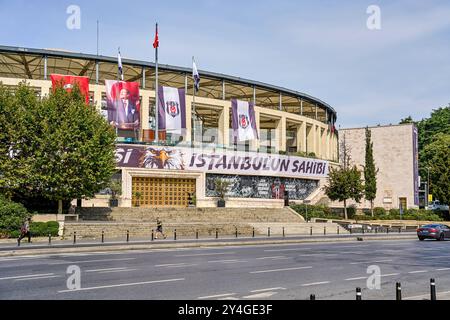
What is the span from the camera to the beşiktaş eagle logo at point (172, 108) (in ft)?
178

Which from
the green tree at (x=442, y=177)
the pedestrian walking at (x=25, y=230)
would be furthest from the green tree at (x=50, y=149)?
the green tree at (x=442, y=177)

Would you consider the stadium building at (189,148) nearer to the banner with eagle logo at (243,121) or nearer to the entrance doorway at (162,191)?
the entrance doorway at (162,191)

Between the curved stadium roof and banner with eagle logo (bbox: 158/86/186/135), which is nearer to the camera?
the curved stadium roof

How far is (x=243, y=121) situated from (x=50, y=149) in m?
26.1

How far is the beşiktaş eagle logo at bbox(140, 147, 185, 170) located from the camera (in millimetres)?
52594

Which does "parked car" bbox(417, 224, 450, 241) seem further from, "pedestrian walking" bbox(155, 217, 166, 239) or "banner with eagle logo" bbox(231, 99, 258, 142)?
"banner with eagle logo" bbox(231, 99, 258, 142)

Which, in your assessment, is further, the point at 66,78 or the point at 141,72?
the point at 141,72

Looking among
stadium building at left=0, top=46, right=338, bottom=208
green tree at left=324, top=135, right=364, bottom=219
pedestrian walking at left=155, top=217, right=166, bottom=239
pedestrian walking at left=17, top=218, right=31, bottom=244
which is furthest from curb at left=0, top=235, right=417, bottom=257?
green tree at left=324, top=135, right=364, bottom=219

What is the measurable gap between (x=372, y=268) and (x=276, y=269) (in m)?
3.64

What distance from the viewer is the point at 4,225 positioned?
34094mm

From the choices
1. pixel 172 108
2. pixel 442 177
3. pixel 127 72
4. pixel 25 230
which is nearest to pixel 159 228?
pixel 25 230

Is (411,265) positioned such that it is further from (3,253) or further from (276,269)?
(3,253)

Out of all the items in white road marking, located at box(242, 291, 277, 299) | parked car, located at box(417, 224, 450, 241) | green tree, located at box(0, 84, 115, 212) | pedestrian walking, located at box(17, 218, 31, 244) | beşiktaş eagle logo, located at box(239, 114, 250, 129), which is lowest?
parked car, located at box(417, 224, 450, 241)
